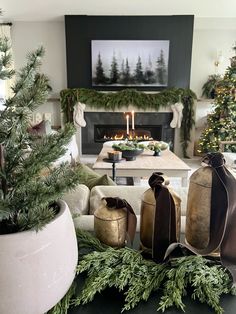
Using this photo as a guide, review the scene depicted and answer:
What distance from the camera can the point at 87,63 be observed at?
5.33 meters

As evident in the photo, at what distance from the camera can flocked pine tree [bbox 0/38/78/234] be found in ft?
1.64

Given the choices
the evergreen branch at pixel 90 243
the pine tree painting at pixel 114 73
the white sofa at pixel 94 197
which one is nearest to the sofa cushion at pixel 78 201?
the white sofa at pixel 94 197

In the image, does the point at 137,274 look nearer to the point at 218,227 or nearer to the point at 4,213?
the point at 218,227

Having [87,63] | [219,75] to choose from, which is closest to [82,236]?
[87,63]

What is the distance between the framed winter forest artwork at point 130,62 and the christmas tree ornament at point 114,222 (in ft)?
15.8

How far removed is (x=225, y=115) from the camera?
15.7 ft

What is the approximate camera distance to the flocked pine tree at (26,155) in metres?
0.50

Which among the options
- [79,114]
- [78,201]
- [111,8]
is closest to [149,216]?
[78,201]

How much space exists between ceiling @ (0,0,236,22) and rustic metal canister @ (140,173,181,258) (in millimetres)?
4288

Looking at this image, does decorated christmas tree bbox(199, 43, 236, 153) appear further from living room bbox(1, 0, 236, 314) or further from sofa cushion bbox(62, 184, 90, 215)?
sofa cushion bbox(62, 184, 90, 215)

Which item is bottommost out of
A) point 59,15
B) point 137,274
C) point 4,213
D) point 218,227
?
point 137,274

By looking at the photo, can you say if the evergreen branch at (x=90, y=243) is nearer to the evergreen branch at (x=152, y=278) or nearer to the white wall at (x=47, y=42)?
the evergreen branch at (x=152, y=278)

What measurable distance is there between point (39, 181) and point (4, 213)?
0.10 m

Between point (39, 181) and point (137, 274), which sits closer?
point (39, 181)
